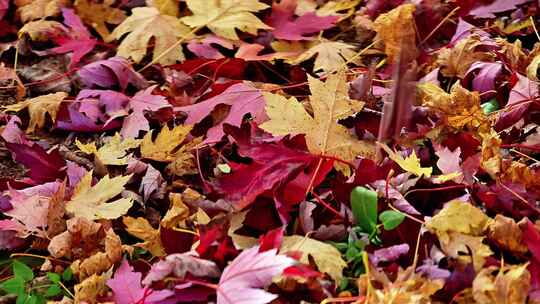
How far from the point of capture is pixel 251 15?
5.74ft

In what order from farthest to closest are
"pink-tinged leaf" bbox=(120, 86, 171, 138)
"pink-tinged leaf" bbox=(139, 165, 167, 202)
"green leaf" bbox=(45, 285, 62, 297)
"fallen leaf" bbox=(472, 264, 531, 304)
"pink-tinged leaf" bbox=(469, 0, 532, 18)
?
"pink-tinged leaf" bbox=(469, 0, 532, 18), "pink-tinged leaf" bbox=(120, 86, 171, 138), "pink-tinged leaf" bbox=(139, 165, 167, 202), "green leaf" bbox=(45, 285, 62, 297), "fallen leaf" bbox=(472, 264, 531, 304)

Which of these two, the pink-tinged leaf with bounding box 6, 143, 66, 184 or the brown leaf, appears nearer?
the brown leaf

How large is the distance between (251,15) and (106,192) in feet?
2.19

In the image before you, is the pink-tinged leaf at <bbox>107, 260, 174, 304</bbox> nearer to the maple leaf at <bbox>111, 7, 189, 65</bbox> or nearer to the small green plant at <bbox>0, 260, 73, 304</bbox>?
the small green plant at <bbox>0, 260, 73, 304</bbox>

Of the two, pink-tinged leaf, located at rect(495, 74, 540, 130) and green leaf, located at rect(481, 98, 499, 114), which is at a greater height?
pink-tinged leaf, located at rect(495, 74, 540, 130)

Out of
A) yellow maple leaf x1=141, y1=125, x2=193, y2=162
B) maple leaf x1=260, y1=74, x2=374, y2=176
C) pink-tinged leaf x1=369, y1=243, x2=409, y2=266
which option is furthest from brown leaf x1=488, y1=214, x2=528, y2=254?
yellow maple leaf x1=141, y1=125, x2=193, y2=162

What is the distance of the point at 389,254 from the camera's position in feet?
3.42

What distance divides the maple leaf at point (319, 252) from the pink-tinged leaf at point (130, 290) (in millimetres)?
181

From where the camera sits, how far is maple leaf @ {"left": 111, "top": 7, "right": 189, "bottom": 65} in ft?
5.58

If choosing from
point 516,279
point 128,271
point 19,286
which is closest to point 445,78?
point 516,279

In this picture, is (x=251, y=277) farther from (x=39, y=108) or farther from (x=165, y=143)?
(x=39, y=108)

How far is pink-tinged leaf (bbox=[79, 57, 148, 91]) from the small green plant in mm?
571

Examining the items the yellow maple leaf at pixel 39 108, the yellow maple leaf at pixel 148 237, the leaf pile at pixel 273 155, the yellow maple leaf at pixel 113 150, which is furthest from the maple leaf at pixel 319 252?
the yellow maple leaf at pixel 39 108

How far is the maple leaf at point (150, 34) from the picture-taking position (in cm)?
170
